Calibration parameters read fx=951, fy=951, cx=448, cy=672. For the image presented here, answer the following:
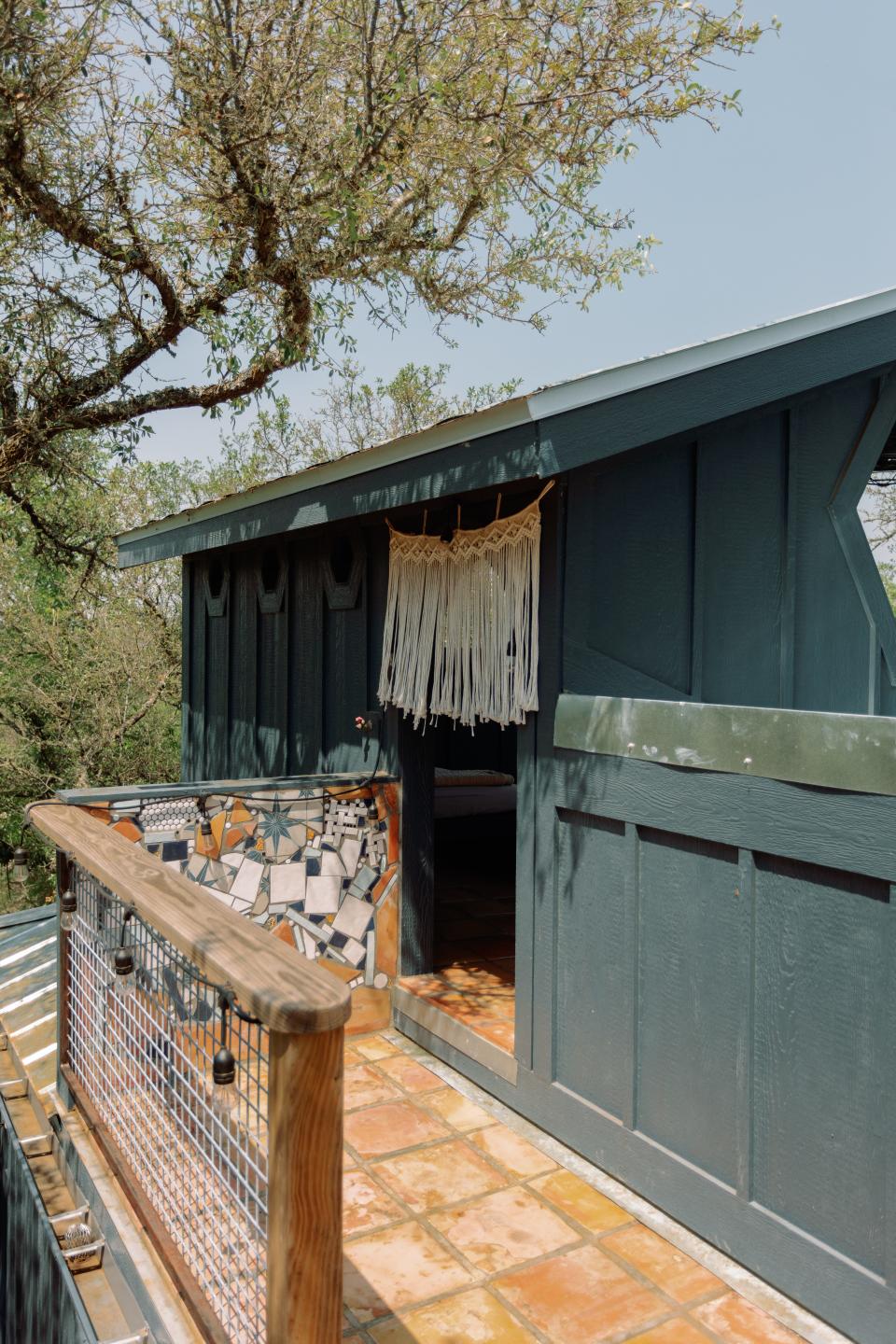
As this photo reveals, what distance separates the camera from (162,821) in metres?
3.97

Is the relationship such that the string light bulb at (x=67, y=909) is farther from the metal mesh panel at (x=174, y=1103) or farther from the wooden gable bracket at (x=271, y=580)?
the wooden gable bracket at (x=271, y=580)

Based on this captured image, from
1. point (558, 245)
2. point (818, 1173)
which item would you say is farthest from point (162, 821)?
point (558, 245)

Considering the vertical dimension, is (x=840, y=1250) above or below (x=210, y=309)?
below

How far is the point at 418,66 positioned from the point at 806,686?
407 centimetres

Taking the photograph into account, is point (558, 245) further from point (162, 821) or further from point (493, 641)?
point (162, 821)

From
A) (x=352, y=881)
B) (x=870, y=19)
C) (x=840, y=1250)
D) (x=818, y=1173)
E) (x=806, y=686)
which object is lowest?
(x=840, y=1250)

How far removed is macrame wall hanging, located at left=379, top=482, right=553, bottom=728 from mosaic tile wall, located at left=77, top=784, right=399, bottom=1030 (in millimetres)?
577

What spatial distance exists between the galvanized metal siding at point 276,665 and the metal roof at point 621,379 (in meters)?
0.95

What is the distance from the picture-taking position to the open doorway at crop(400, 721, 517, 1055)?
4246 mm

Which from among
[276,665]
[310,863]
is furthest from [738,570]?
[276,665]

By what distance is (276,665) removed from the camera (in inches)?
Result: 226

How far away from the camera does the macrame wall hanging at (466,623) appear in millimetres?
3494

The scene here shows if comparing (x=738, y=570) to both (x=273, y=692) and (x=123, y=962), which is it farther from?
(x=273, y=692)

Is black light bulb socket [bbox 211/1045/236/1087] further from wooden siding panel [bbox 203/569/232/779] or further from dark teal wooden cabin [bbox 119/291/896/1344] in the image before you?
wooden siding panel [bbox 203/569/232/779]
